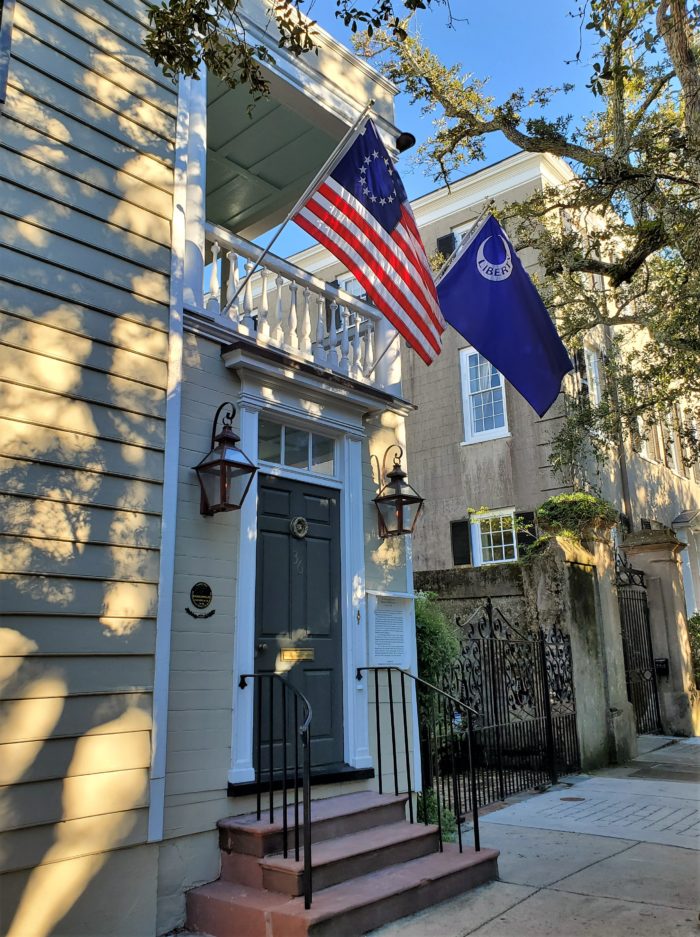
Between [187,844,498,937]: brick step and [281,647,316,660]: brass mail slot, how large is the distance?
1.54 m

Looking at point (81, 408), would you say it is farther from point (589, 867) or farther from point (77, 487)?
point (589, 867)

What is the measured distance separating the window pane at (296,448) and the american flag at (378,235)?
122cm

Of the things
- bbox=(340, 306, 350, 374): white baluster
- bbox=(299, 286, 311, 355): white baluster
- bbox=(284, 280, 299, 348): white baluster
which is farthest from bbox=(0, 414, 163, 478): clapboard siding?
bbox=(340, 306, 350, 374): white baluster

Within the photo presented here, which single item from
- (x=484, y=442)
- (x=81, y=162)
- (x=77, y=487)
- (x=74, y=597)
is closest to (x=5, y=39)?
(x=81, y=162)

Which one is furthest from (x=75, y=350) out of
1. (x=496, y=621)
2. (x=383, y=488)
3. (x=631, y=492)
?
(x=631, y=492)

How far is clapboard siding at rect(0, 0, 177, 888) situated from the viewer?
3.98 meters

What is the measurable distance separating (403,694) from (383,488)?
1785 millimetres

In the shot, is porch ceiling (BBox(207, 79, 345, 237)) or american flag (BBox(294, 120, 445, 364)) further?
porch ceiling (BBox(207, 79, 345, 237))

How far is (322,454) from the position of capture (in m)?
6.31

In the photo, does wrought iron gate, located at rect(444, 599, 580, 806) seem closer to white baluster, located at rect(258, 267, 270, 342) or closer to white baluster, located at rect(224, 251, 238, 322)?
white baluster, located at rect(258, 267, 270, 342)

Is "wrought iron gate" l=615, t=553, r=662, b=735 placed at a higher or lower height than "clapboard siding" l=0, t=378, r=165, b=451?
lower

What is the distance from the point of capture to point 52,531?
13.8 feet

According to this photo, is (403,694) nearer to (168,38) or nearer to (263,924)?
(263,924)

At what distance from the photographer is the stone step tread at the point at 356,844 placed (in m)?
4.25
